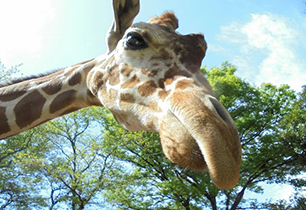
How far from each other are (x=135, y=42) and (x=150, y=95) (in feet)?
2.20

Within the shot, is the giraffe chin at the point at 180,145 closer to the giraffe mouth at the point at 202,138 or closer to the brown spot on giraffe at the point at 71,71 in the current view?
the giraffe mouth at the point at 202,138

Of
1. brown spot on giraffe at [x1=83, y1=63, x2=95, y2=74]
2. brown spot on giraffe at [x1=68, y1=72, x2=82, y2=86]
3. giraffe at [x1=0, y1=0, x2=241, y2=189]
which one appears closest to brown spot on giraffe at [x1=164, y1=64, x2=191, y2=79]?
giraffe at [x1=0, y1=0, x2=241, y2=189]

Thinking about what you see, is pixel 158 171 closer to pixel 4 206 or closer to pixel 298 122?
pixel 298 122

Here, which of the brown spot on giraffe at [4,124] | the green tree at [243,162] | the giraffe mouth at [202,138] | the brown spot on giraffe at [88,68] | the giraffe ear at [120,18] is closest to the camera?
the giraffe mouth at [202,138]

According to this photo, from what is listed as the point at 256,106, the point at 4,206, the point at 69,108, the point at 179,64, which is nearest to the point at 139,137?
the point at 256,106

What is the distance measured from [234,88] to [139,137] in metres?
8.18

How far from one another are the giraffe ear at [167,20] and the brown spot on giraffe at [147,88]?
1144 millimetres

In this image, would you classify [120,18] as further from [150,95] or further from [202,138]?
[202,138]

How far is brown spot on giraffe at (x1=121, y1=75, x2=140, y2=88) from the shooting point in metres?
2.26

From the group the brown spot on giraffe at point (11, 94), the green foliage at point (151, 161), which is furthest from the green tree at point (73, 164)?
the brown spot on giraffe at point (11, 94)

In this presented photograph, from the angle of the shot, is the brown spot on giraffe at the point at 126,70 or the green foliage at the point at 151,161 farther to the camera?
the green foliage at the point at 151,161

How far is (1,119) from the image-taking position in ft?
9.75

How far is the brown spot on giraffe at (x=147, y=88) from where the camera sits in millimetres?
2102

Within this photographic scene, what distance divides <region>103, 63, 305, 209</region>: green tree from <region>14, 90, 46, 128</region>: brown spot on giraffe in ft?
37.8
